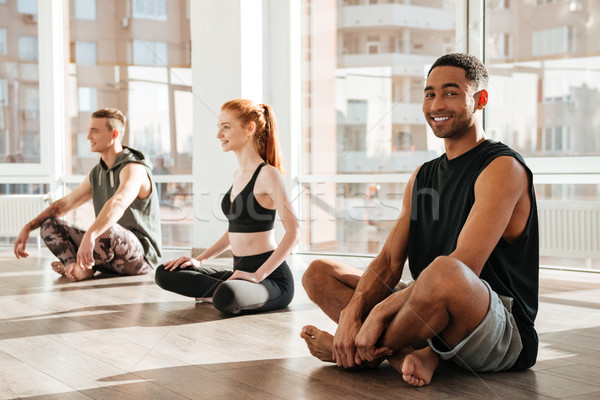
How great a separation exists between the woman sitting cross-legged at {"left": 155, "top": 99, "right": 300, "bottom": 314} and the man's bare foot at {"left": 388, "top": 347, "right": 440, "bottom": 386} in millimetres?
987

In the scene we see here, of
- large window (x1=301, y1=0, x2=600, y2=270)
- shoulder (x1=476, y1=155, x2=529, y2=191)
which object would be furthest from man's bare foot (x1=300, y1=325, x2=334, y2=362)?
large window (x1=301, y1=0, x2=600, y2=270)

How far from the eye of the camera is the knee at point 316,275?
201cm

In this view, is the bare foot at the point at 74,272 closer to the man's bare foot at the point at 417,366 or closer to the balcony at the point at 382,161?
the balcony at the point at 382,161

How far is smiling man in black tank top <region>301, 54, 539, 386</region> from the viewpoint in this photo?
5.21 feet

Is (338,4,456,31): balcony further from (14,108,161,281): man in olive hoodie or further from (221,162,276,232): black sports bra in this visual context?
(221,162,276,232): black sports bra

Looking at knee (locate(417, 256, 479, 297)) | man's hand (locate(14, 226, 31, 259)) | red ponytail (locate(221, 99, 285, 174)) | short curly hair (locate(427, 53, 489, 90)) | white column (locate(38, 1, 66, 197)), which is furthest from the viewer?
white column (locate(38, 1, 66, 197))

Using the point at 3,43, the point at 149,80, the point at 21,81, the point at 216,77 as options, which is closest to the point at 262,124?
the point at 216,77

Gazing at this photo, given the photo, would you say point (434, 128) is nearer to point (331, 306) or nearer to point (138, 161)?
point (331, 306)

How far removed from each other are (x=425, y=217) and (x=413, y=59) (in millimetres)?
3006

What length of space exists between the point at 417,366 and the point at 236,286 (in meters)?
1.08

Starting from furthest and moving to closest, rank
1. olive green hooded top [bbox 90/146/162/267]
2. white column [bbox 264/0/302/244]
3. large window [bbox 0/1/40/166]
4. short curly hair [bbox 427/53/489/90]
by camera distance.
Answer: large window [bbox 0/1/40/166]
white column [bbox 264/0/302/244]
olive green hooded top [bbox 90/146/162/267]
short curly hair [bbox 427/53/489/90]

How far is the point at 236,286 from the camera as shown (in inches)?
103

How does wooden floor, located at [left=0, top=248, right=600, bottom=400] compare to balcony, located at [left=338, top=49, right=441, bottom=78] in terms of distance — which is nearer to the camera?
wooden floor, located at [left=0, top=248, right=600, bottom=400]

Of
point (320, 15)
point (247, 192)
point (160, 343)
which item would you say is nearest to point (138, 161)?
point (247, 192)
